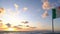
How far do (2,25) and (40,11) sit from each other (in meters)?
0.71

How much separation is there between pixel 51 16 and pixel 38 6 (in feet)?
0.95

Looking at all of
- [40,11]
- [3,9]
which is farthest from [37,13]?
[3,9]

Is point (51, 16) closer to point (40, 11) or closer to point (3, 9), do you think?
point (40, 11)

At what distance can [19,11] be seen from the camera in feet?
28.7

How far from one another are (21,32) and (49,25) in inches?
20.0

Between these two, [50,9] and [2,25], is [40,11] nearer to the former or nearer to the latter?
[50,9]

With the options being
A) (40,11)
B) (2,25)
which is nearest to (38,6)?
(40,11)

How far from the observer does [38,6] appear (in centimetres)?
873

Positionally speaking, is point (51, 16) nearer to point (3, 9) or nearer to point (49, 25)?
point (49, 25)

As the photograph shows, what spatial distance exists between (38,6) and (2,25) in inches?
28.2

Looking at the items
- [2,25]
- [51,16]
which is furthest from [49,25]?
[2,25]

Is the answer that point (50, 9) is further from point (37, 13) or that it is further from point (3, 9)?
point (3, 9)

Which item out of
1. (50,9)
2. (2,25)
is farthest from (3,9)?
(50,9)

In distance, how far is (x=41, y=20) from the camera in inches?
344
